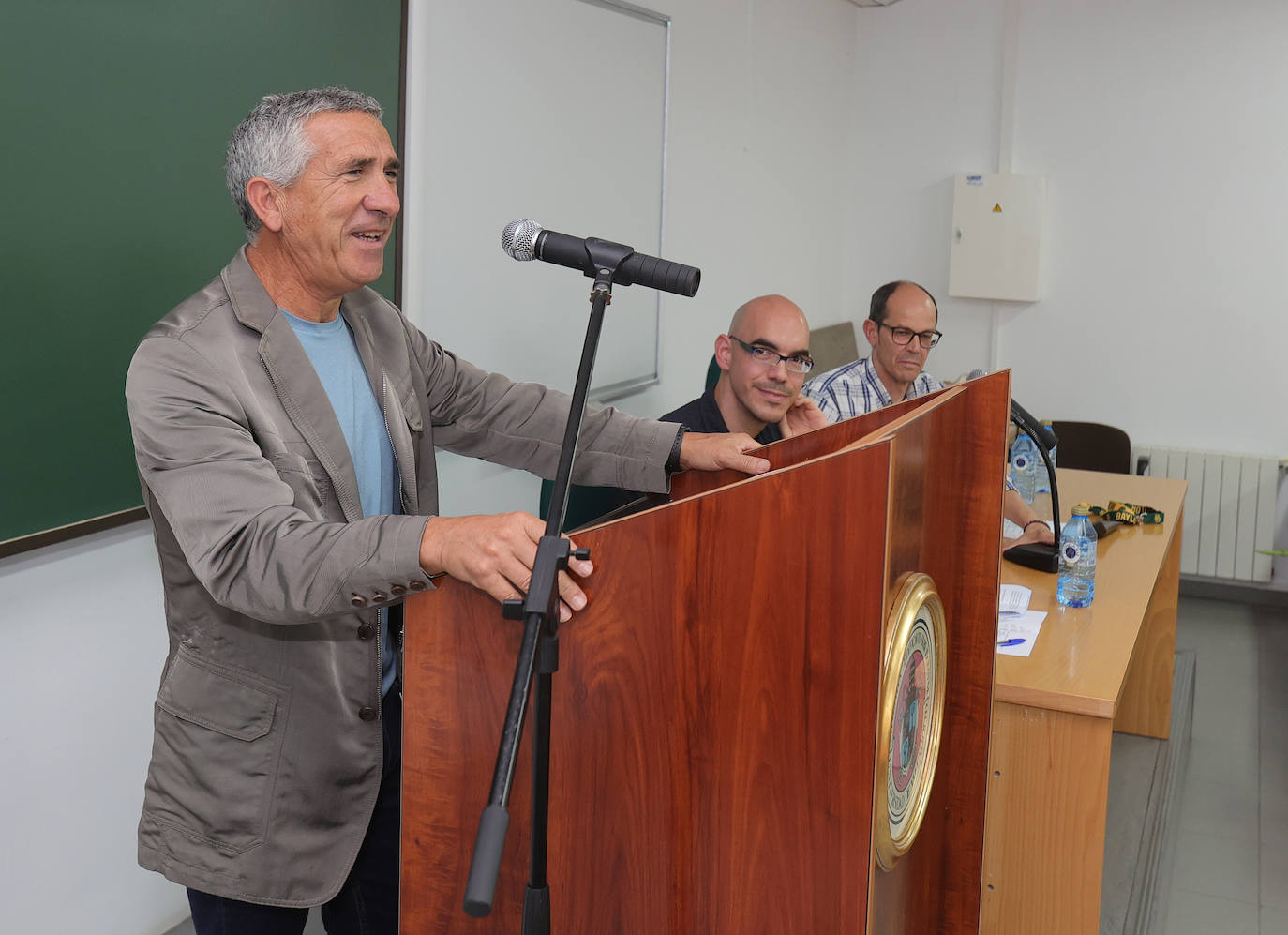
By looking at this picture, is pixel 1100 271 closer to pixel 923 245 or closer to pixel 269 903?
pixel 923 245

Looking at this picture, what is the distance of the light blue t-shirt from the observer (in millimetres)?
1638

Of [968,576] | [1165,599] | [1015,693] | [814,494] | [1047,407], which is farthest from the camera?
[1047,407]

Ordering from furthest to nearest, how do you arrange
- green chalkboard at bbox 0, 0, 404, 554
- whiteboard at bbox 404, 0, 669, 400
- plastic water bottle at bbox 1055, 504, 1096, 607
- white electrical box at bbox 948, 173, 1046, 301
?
white electrical box at bbox 948, 173, 1046, 301 < whiteboard at bbox 404, 0, 669, 400 < plastic water bottle at bbox 1055, 504, 1096, 607 < green chalkboard at bbox 0, 0, 404, 554

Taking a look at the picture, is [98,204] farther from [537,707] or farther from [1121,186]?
[1121,186]

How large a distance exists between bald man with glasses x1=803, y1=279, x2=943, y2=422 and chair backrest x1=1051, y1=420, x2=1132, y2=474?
2346 mm

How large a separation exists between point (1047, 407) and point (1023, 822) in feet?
13.5

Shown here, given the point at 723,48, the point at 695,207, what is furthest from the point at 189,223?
the point at 723,48

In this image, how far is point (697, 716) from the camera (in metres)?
1.15

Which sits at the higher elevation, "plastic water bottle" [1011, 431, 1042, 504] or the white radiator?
"plastic water bottle" [1011, 431, 1042, 504]

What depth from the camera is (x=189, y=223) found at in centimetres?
248

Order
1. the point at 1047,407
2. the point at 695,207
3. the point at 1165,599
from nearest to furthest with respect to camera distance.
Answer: the point at 1165,599 → the point at 695,207 → the point at 1047,407

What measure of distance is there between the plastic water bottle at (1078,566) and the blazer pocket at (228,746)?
209 centimetres

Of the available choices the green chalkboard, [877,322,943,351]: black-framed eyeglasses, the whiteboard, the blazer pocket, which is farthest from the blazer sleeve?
[877,322,943,351]: black-framed eyeglasses

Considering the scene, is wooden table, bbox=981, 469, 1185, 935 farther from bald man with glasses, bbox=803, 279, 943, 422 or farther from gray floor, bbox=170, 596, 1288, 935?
bald man with glasses, bbox=803, 279, 943, 422
